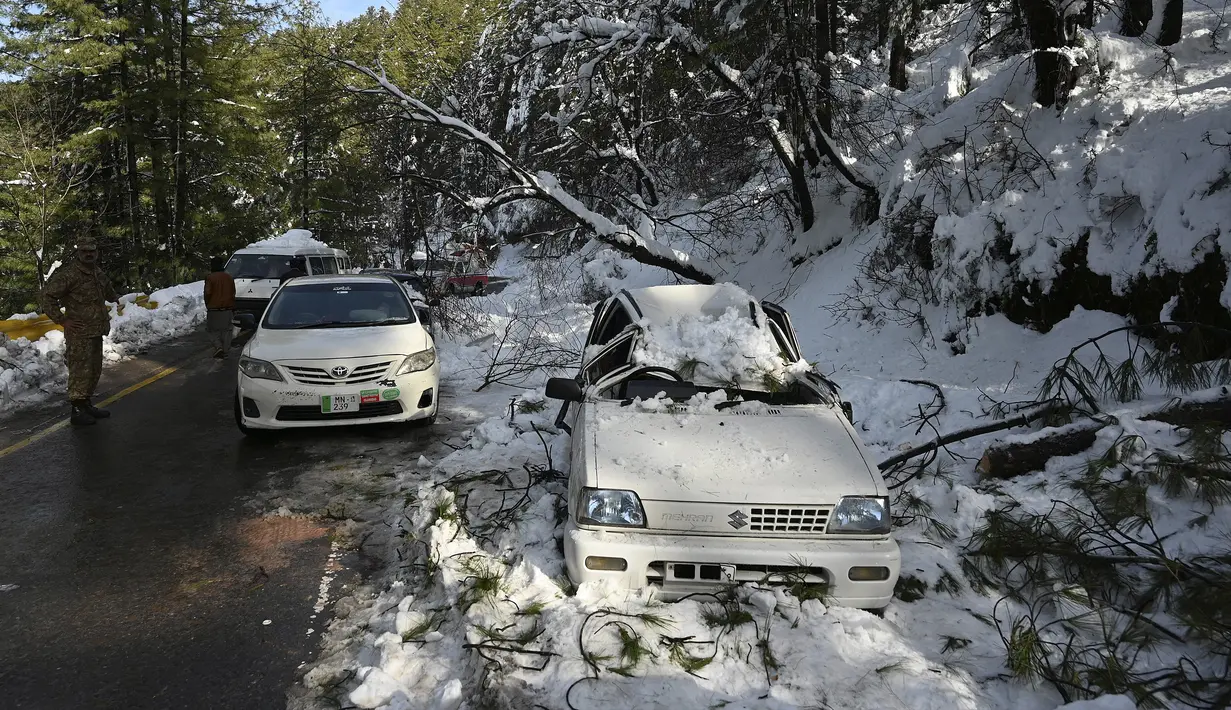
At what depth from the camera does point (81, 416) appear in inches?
318

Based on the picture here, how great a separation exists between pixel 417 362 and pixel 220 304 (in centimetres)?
681

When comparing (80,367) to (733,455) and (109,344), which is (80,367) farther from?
(733,455)

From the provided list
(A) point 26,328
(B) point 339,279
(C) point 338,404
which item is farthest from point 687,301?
(A) point 26,328

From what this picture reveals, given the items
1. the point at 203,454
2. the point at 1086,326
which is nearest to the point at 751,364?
the point at 1086,326

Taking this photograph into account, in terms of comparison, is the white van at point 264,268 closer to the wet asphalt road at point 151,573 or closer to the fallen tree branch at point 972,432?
the wet asphalt road at point 151,573

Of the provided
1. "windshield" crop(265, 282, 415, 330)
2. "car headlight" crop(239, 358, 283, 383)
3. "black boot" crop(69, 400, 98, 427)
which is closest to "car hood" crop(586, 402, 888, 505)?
"car headlight" crop(239, 358, 283, 383)

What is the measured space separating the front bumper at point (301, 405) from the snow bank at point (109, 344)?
4.06 m

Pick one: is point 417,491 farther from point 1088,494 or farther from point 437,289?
point 437,289

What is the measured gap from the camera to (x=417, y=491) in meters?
5.84

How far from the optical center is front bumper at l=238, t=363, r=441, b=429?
686 centimetres

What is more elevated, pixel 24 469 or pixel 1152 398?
pixel 1152 398

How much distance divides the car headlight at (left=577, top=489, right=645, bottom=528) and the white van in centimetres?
1360

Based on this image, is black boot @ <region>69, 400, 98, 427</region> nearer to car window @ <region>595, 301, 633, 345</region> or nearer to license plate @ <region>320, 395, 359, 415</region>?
license plate @ <region>320, 395, 359, 415</region>

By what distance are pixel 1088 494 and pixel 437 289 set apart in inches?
451
